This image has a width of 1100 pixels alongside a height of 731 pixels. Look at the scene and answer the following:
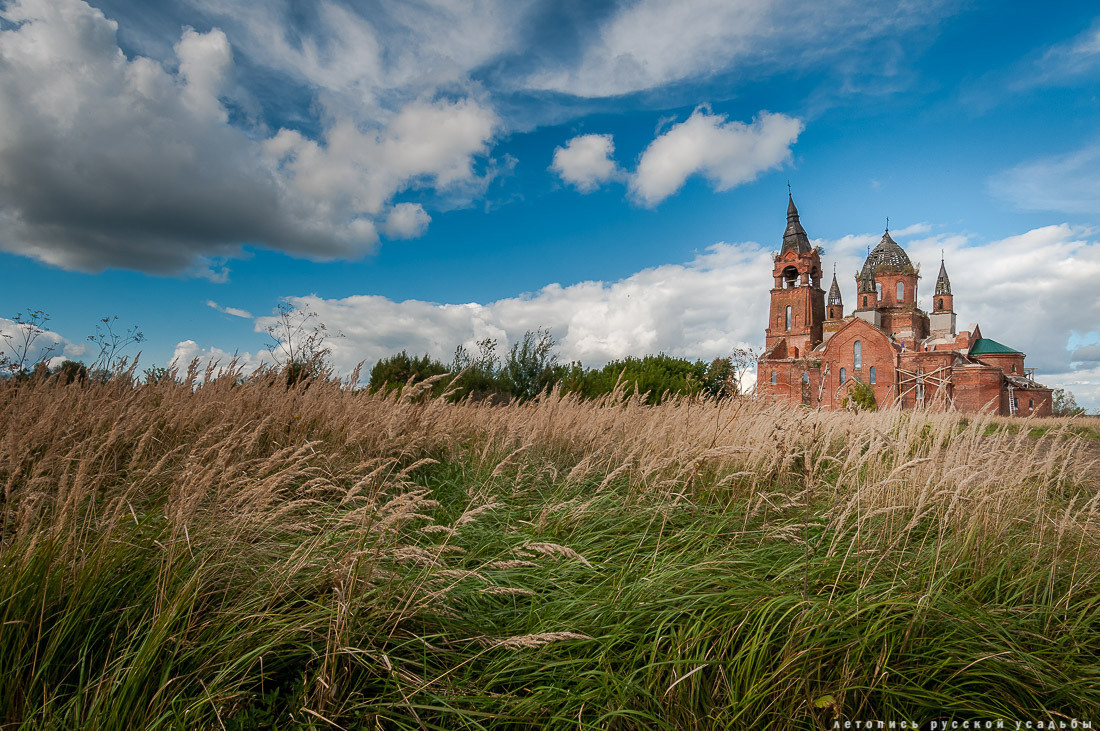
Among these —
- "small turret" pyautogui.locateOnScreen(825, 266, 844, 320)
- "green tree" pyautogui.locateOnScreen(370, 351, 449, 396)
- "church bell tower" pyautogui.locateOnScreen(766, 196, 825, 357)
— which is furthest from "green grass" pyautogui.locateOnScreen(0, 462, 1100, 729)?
"small turret" pyautogui.locateOnScreen(825, 266, 844, 320)

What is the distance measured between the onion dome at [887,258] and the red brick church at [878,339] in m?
0.10

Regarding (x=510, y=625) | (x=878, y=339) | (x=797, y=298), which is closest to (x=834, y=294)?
(x=797, y=298)

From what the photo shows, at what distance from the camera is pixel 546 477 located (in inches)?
175

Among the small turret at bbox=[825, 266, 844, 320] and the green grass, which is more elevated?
the small turret at bbox=[825, 266, 844, 320]

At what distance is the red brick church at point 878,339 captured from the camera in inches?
1800

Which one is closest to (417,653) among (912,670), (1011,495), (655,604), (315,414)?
(655,604)

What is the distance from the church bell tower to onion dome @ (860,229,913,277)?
681cm

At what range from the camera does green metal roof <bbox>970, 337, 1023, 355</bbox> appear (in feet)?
172

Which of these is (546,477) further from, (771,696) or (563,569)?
(771,696)

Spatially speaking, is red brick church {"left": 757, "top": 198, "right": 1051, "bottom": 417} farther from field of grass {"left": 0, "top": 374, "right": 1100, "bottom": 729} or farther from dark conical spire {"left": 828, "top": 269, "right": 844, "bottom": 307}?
field of grass {"left": 0, "top": 374, "right": 1100, "bottom": 729}

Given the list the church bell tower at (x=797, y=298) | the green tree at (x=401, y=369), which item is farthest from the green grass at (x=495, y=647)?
the church bell tower at (x=797, y=298)

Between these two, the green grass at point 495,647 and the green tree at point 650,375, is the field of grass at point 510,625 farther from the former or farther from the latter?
the green tree at point 650,375

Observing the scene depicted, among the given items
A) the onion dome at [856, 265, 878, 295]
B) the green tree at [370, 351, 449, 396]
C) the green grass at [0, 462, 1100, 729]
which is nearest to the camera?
the green grass at [0, 462, 1100, 729]

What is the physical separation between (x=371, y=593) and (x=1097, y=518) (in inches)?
166
